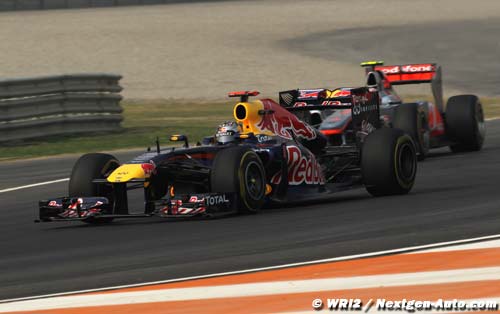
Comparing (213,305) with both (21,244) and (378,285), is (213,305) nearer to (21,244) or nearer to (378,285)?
(378,285)

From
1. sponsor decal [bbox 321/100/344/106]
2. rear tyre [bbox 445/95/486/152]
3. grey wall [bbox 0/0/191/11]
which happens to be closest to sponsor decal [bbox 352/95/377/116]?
sponsor decal [bbox 321/100/344/106]

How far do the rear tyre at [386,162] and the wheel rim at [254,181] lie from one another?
124 cm

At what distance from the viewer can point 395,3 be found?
55031mm

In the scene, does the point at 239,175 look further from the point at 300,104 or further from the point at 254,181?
the point at 300,104

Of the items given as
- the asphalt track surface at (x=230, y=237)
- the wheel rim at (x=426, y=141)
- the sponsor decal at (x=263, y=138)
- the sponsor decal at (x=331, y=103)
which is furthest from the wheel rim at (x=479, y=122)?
the sponsor decal at (x=263, y=138)

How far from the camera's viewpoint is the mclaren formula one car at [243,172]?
10852mm

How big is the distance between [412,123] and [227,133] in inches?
201

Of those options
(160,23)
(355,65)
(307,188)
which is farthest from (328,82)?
(307,188)

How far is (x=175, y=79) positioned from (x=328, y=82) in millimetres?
4549

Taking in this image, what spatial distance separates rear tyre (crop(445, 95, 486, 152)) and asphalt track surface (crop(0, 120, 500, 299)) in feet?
13.5

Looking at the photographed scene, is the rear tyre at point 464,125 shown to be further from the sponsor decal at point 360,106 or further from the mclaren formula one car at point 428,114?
the sponsor decal at point 360,106

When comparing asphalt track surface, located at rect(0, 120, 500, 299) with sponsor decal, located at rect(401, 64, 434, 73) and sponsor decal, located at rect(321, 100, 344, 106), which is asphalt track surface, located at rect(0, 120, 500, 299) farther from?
sponsor decal, located at rect(401, 64, 434, 73)

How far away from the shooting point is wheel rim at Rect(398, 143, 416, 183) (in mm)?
12133

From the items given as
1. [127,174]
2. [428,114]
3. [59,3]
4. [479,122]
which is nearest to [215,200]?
[127,174]
